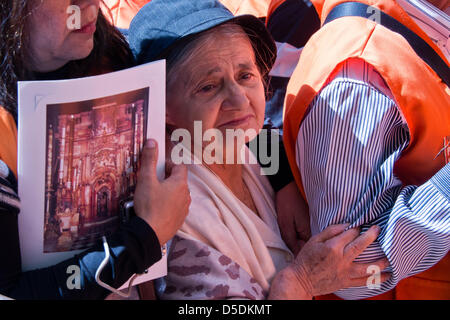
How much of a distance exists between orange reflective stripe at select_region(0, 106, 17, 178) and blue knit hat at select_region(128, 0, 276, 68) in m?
0.41

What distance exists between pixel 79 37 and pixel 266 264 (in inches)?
29.3

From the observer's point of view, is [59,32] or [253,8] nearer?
[59,32]

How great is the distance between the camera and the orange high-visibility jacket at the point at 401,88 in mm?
1331

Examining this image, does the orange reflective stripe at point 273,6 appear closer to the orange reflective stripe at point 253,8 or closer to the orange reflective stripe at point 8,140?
the orange reflective stripe at point 253,8

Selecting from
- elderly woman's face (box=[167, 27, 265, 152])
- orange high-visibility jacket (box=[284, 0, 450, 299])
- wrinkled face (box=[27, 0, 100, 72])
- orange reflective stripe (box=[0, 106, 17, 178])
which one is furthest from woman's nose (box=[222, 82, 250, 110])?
orange reflective stripe (box=[0, 106, 17, 178])

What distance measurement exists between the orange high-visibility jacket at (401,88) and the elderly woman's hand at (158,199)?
0.41 m

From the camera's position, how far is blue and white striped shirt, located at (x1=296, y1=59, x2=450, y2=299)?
1304 mm

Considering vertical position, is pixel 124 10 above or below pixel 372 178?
above

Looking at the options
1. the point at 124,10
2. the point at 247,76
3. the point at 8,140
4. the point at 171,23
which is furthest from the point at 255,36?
the point at 124,10

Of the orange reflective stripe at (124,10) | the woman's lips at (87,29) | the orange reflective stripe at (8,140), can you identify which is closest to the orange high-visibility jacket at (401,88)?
the woman's lips at (87,29)

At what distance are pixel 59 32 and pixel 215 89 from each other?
16.4 inches

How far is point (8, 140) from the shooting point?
1.14m

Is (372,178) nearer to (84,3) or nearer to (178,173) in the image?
(178,173)

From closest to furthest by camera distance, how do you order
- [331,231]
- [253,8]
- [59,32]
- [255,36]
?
1. [59,32]
2. [331,231]
3. [255,36]
4. [253,8]
